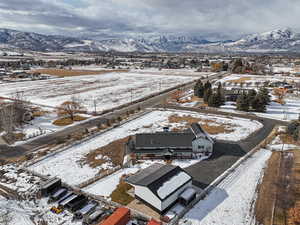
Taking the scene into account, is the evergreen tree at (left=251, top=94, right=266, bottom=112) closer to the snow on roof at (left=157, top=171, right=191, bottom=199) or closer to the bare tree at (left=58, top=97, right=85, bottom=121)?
the snow on roof at (left=157, top=171, right=191, bottom=199)

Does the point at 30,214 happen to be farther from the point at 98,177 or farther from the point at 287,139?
the point at 287,139

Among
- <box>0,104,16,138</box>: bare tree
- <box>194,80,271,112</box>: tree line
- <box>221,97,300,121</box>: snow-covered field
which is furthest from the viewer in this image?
<box>194,80,271,112</box>: tree line

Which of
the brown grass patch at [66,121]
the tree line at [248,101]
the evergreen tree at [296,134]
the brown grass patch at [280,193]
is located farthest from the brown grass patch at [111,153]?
the tree line at [248,101]

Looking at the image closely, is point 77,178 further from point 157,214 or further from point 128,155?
point 157,214

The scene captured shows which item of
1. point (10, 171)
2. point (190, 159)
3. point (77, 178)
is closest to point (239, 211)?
point (190, 159)

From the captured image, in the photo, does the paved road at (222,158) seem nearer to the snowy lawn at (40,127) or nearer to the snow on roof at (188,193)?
the snow on roof at (188,193)

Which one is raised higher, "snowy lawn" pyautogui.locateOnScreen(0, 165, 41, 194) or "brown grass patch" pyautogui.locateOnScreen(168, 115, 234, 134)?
"brown grass patch" pyautogui.locateOnScreen(168, 115, 234, 134)

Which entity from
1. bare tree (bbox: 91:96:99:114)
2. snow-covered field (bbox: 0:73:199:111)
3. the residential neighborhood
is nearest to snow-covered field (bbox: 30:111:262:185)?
the residential neighborhood
